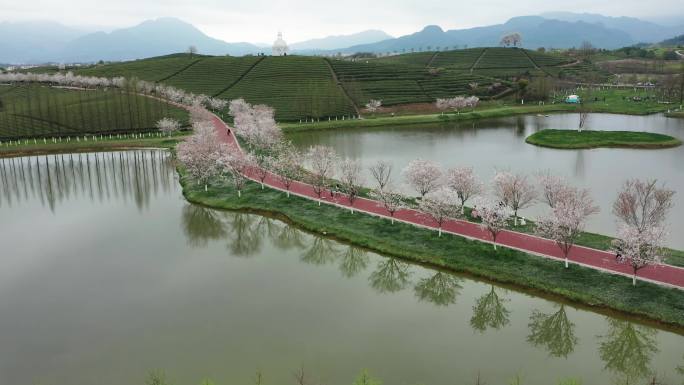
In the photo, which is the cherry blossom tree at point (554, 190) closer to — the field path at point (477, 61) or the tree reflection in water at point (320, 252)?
the tree reflection in water at point (320, 252)

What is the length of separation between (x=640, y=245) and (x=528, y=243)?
24.7 feet

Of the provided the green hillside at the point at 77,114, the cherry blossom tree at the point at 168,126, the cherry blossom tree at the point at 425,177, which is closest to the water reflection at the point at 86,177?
the cherry blossom tree at the point at 168,126

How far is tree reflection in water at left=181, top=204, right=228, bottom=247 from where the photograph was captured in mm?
41188

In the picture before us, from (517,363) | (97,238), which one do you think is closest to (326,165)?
(97,238)

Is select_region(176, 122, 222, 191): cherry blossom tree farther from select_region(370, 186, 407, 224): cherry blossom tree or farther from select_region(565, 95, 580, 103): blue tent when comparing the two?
select_region(565, 95, 580, 103): blue tent

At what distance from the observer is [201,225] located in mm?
44375

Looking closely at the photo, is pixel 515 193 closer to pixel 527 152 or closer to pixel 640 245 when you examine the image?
pixel 640 245

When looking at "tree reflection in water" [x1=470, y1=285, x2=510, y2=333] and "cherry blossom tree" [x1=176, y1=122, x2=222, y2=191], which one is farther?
"cherry blossom tree" [x1=176, y1=122, x2=222, y2=191]

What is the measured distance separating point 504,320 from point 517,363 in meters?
4.20

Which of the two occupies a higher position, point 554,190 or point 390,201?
point 554,190

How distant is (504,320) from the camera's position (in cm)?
2744

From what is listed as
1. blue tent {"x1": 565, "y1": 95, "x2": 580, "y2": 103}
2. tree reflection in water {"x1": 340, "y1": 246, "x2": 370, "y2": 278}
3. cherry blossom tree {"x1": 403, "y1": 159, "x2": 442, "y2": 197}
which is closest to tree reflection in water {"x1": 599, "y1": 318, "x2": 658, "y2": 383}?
tree reflection in water {"x1": 340, "y1": 246, "x2": 370, "y2": 278}

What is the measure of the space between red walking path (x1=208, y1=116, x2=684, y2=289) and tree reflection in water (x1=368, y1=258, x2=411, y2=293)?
561 cm

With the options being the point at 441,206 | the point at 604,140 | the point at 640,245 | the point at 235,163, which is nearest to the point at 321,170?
the point at 235,163
